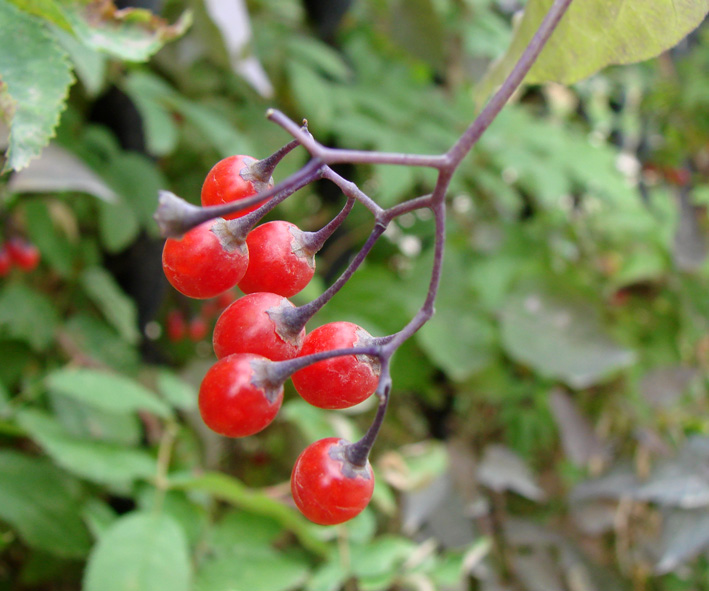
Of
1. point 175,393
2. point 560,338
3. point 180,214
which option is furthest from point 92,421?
point 560,338

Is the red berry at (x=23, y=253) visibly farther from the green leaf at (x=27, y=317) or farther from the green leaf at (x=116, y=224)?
the green leaf at (x=116, y=224)

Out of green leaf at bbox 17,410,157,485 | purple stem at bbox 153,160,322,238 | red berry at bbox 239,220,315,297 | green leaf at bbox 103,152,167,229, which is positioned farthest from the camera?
green leaf at bbox 103,152,167,229

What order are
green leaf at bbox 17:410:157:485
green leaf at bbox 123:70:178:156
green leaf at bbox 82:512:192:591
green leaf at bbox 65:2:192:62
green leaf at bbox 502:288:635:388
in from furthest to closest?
green leaf at bbox 502:288:635:388, green leaf at bbox 123:70:178:156, green leaf at bbox 17:410:157:485, green leaf at bbox 82:512:192:591, green leaf at bbox 65:2:192:62

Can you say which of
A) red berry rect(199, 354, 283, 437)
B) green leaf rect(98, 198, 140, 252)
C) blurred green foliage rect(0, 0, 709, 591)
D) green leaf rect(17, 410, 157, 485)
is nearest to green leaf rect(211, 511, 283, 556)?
blurred green foliage rect(0, 0, 709, 591)

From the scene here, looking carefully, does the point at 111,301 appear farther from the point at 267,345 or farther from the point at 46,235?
the point at 267,345

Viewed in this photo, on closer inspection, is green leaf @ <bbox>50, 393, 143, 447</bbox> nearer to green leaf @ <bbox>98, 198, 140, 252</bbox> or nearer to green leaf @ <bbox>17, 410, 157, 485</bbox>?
green leaf @ <bbox>17, 410, 157, 485</bbox>
